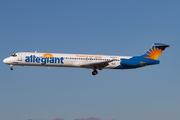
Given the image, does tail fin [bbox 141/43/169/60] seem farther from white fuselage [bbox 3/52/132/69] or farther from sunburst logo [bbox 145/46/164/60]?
white fuselage [bbox 3/52/132/69]

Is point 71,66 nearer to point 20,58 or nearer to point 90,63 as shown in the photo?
point 90,63

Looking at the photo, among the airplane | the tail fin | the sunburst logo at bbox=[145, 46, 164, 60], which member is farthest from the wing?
the sunburst logo at bbox=[145, 46, 164, 60]

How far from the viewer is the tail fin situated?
53.3 metres

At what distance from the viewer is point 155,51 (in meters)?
53.8

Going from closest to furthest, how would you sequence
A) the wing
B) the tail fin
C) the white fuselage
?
1. the wing
2. the white fuselage
3. the tail fin

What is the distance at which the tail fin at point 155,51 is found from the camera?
53281 millimetres

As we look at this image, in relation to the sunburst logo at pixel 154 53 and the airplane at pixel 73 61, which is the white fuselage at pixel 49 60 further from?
the sunburst logo at pixel 154 53

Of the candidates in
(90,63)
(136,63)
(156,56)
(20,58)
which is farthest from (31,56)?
(156,56)

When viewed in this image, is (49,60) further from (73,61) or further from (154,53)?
(154,53)

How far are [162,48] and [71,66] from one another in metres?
18.4

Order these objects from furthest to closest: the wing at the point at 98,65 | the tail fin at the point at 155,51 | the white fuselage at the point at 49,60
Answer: the tail fin at the point at 155,51
the white fuselage at the point at 49,60
the wing at the point at 98,65

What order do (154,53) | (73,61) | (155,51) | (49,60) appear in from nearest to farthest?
(49,60) → (73,61) → (154,53) → (155,51)

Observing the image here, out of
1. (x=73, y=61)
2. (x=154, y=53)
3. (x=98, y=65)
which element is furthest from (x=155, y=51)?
(x=73, y=61)

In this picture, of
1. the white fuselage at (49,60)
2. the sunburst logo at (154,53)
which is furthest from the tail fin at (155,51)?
the white fuselage at (49,60)
